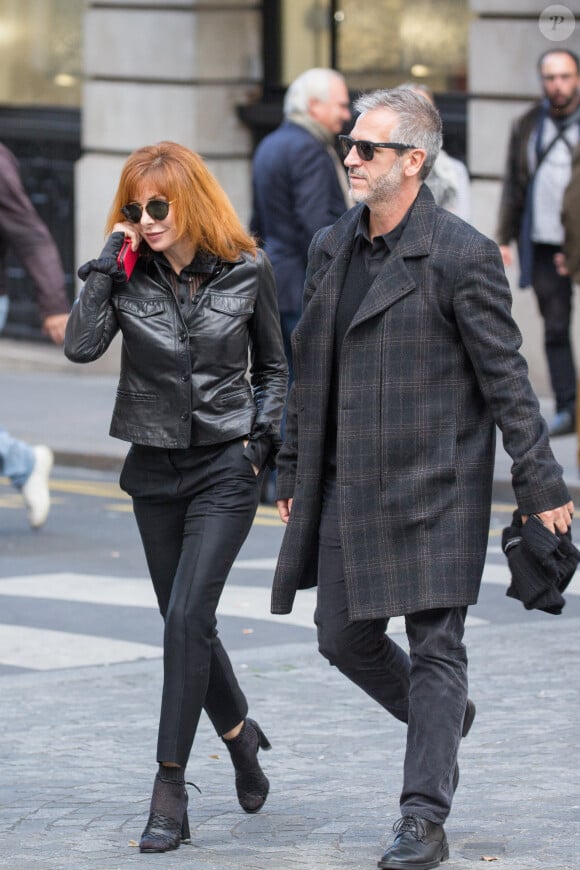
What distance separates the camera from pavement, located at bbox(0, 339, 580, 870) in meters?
5.09

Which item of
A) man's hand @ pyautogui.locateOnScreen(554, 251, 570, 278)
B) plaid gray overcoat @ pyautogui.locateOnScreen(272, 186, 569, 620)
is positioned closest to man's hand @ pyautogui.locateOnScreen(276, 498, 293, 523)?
plaid gray overcoat @ pyautogui.locateOnScreen(272, 186, 569, 620)

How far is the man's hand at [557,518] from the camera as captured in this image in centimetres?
495

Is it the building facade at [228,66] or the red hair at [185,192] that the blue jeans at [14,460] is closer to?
the red hair at [185,192]

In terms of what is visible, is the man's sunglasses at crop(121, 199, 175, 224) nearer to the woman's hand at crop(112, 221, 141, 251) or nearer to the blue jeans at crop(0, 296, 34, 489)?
the woman's hand at crop(112, 221, 141, 251)

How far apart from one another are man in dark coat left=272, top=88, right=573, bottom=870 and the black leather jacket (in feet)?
1.39

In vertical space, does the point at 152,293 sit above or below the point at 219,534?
above

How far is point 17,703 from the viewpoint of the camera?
6.80m

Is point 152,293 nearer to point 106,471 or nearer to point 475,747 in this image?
point 475,747

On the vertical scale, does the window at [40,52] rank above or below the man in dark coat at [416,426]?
below

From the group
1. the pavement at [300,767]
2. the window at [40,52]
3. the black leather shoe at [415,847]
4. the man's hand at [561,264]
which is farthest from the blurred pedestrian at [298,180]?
the window at [40,52]

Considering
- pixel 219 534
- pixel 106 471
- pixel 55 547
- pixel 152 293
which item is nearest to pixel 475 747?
pixel 219 534

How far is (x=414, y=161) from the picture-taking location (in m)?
5.05

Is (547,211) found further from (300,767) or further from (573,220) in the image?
(300,767)

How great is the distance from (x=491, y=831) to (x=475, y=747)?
0.94 meters
